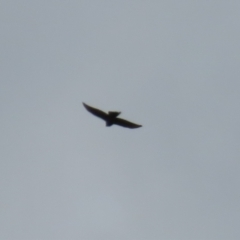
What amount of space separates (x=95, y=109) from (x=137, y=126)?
3248mm

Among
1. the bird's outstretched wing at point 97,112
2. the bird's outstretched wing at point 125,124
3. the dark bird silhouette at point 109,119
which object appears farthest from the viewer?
the bird's outstretched wing at point 125,124

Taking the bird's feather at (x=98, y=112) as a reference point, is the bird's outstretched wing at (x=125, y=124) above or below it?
below

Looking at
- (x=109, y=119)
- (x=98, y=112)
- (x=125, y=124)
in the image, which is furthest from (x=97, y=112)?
(x=125, y=124)

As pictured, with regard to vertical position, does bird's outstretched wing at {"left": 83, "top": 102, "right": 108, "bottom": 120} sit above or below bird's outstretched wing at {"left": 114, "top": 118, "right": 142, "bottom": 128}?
above

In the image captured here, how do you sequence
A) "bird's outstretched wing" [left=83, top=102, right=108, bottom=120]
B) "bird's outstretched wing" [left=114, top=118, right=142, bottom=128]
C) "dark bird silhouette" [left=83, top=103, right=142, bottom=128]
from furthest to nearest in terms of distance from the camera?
1. "bird's outstretched wing" [left=114, top=118, right=142, bottom=128]
2. "bird's outstretched wing" [left=83, top=102, right=108, bottom=120]
3. "dark bird silhouette" [left=83, top=103, right=142, bottom=128]

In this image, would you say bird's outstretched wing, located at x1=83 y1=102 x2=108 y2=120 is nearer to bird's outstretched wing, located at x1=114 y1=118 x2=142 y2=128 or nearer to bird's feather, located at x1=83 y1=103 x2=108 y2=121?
bird's feather, located at x1=83 y1=103 x2=108 y2=121

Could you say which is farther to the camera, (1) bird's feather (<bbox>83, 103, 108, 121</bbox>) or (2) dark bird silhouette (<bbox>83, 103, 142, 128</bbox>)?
(1) bird's feather (<bbox>83, 103, 108, 121</bbox>)

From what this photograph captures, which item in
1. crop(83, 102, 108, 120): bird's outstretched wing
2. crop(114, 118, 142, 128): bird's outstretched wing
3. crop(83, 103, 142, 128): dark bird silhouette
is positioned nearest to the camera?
crop(83, 103, 142, 128): dark bird silhouette

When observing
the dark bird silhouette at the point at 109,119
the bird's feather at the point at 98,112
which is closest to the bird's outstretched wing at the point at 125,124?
the dark bird silhouette at the point at 109,119

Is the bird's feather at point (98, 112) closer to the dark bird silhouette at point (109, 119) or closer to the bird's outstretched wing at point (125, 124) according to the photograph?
the dark bird silhouette at point (109, 119)

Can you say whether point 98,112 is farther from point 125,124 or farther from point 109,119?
point 125,124

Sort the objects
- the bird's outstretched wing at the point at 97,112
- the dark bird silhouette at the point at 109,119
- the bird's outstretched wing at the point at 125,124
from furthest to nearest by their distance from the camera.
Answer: the bird's outstretched wing at the point at 125,124 → the bird's outstretched wing at the point at 97,112 → the dark bird silhouette at the point at 109,119

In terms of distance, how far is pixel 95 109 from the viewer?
61.4 m

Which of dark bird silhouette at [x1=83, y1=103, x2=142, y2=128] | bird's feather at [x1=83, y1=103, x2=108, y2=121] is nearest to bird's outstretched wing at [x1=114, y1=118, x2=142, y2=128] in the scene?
dark bird silhouette at [x1=83, y1=103, x2=142, y2=128]
